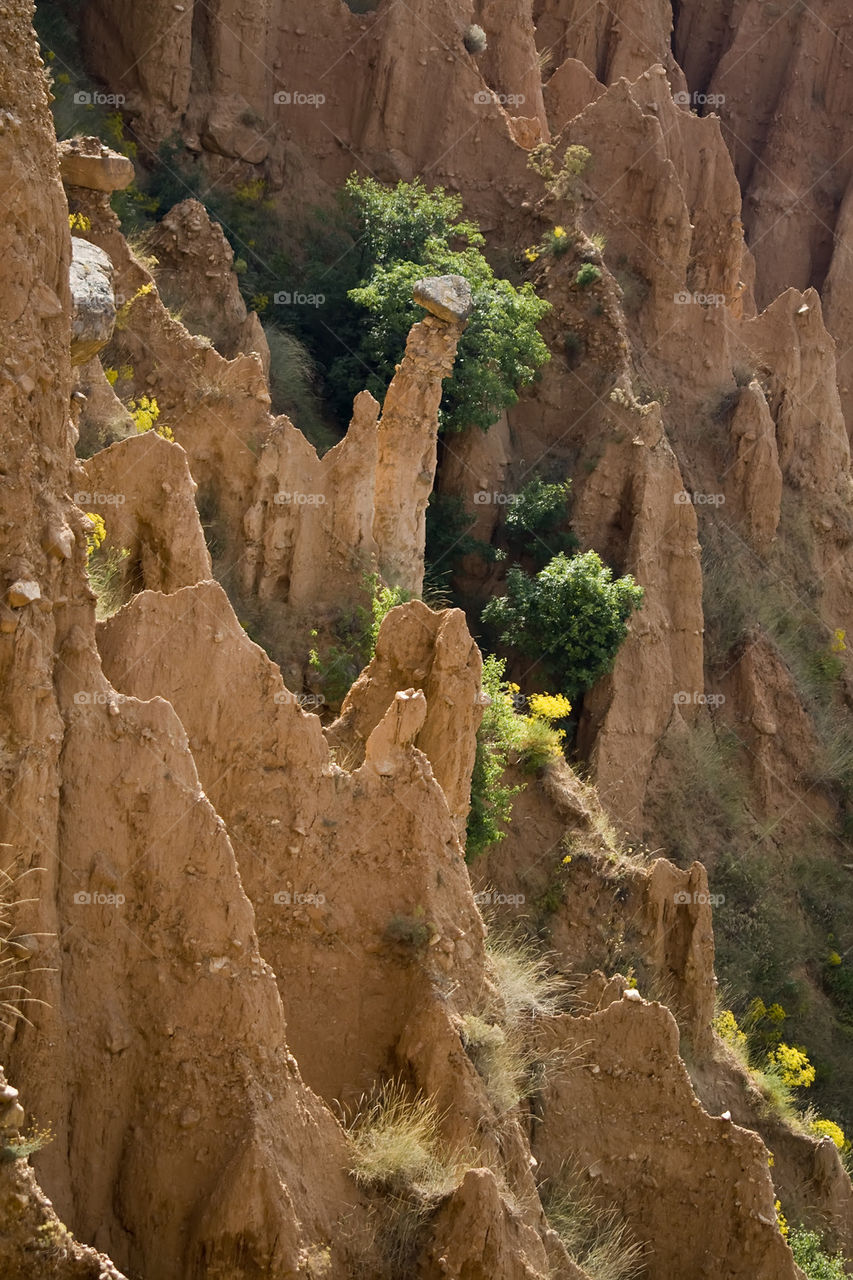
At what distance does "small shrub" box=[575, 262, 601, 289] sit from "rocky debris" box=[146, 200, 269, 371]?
5.93 meters

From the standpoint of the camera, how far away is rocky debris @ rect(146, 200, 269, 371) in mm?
20219

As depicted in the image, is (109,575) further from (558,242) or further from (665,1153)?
(558,242)

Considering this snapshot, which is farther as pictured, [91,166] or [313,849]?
[91,166]

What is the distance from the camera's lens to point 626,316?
82.6 feet

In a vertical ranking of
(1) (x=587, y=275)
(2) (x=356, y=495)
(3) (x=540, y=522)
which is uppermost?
(1) (x=587, y=275)

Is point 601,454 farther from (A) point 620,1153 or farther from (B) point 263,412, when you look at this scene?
(A) point 620,1153

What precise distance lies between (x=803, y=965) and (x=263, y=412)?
36.2 ft

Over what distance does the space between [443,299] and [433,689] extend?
658 centimetres

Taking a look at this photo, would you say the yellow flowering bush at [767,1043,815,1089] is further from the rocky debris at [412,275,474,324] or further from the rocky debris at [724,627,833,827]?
the rocky debris at [412,275,474,324]

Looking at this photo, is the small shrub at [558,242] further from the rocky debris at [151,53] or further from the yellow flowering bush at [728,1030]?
the yellow flowering bush at [728,1030]

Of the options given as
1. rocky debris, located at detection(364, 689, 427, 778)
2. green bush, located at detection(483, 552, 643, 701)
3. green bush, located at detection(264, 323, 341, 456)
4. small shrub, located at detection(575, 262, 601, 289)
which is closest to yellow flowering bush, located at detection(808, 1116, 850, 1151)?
green bush, located at detection(483, 552, 643, 701)

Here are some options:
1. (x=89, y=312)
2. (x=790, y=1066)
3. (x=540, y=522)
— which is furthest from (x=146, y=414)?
(x=790, y=1066)

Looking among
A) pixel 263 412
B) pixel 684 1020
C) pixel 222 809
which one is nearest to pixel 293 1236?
pixel 222 809

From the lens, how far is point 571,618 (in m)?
20.7
